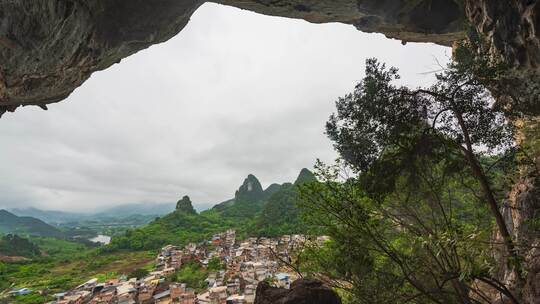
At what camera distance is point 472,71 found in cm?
624

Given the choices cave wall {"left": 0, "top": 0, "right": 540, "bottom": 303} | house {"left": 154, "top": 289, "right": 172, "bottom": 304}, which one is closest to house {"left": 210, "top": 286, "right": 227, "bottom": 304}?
house {"left": 154, "top": 289, "right": 172, "bottom": 304}

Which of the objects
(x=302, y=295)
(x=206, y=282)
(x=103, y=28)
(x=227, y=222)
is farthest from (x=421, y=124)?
(x=227, y=222)

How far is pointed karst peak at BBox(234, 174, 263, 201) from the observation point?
118 meters

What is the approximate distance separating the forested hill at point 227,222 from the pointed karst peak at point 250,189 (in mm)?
501

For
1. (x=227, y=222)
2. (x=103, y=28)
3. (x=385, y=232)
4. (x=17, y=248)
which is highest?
(x=103, y=28)

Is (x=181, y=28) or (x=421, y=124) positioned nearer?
(x=421, y=124)

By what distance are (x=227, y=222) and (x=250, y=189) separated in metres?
29.4

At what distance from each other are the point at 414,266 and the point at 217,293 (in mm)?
28140

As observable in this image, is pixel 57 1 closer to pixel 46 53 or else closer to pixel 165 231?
pixel 46 53

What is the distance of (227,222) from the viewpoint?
297 ft

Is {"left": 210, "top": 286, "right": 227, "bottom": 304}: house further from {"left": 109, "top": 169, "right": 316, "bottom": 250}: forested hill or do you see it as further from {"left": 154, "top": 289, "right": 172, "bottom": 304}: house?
{"left": 109, "top": 169, "right": 316, "bottom": 250}: forested hill

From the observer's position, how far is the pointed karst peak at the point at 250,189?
117938 millimetres

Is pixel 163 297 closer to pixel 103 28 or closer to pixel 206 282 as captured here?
pixel 206 282

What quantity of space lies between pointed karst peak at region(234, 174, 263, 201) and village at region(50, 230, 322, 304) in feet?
203
